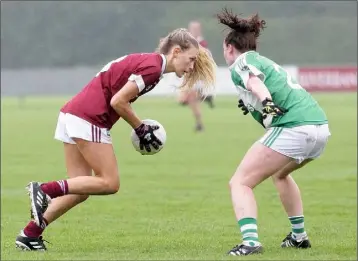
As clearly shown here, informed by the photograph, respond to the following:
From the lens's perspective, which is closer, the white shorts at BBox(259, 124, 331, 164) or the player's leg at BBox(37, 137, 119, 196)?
the white shorts at BBox(259, 124, 331, 164)

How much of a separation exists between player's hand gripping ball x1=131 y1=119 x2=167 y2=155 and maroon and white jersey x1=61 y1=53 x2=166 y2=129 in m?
0.24

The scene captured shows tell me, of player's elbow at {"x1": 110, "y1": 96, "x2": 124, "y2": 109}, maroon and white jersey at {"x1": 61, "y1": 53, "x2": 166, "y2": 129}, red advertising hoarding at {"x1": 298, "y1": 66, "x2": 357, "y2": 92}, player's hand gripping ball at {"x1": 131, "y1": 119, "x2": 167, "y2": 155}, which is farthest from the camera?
red advertising hoarding at {"x1": 298, "y1": 66, "x2": 357, "y2": 92}

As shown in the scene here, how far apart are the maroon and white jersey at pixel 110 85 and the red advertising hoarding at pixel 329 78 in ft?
97.7

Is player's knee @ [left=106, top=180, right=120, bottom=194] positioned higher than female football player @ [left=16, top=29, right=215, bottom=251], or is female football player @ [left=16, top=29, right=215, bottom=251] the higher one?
female football player @ [left=16, top=29, right=215, bottom=251]

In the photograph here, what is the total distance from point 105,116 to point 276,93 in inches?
50.6

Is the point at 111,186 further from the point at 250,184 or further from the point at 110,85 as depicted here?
the point at 250,184

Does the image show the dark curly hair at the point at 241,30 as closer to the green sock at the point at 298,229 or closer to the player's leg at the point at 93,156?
the player's leg at the point at 93,156

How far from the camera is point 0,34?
122 ft

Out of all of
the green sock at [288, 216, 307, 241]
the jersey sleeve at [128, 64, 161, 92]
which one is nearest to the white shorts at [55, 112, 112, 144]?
the jersey sleeve at [128, 64, 161, 92]

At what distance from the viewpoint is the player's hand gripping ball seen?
779cm

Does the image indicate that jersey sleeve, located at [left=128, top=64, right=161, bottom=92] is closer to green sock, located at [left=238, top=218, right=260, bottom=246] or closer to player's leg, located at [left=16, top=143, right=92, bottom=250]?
player's leg, located at [left=16, top=143, right=92, bottom=250]

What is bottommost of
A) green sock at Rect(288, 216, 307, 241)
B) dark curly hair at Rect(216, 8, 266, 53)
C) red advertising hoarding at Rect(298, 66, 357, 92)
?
green sock at Rect(288, 216, 307, 241)

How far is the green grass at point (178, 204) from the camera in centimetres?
779

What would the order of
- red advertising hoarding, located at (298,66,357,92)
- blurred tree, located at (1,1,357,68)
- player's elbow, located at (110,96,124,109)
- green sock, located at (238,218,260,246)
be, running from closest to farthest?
green sock, located at (238,218,260,246) < player's elbow, located at (110,96,124,109) < blurred tree, located at (1,1,357,68) < red advertising hoarding, located at (298,66,357,92)
